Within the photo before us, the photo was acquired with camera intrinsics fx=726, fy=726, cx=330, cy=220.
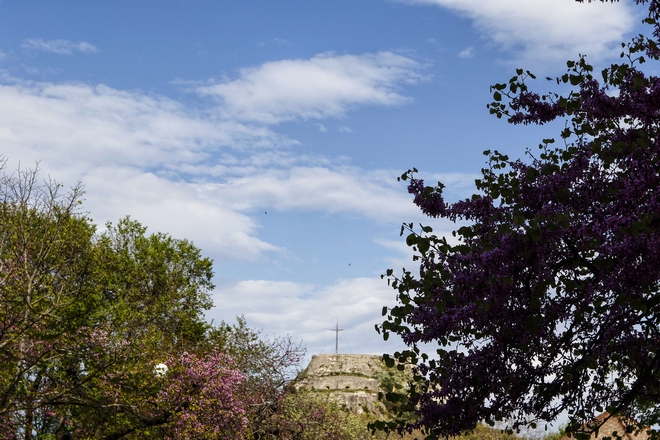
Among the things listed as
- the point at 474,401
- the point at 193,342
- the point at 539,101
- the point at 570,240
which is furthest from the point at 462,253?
the point at 193,342

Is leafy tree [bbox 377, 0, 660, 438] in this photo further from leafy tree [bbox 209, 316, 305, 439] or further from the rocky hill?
the rocky hill

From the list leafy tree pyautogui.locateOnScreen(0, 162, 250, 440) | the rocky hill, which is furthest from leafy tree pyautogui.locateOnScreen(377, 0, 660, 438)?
the rocky hill

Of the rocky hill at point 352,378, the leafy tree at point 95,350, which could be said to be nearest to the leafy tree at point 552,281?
the leafy tree at point 95,350

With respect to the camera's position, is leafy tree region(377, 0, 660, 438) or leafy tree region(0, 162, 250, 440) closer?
leafy tree region(377, 0, 660, 438)

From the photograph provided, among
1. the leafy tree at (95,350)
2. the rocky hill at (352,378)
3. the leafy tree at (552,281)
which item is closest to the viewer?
the leafy tree at (552,281)

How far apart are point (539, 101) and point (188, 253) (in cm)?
3412

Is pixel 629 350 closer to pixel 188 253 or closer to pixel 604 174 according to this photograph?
pixel 604 174

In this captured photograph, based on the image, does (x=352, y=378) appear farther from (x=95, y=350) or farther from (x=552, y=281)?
(x=552, y=281)

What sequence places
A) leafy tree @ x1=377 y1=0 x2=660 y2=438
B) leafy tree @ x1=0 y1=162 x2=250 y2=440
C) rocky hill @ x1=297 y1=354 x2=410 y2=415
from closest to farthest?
leafy tree @ x1=377 y1=0 x2=660 y2=438 < leafy tree @ x1=0 y1=162 x2=250 y2=440 < rocky hill @ x1=297 y1=354 x2=410 y2=415

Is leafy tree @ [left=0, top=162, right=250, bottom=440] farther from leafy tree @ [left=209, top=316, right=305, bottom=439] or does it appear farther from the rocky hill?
the rocky hill

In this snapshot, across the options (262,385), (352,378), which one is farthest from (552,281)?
(352,378)

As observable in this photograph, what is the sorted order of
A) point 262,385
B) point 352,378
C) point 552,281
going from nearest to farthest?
point 552,281
point 262,385
point 352,378

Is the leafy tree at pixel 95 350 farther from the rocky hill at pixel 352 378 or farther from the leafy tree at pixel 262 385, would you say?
the rocky hill at pixel 352 378

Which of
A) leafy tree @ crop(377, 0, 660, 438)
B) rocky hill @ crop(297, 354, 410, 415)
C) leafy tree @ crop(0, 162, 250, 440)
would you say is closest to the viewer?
leafy tree @ crop(377, 0, 660, 438)
